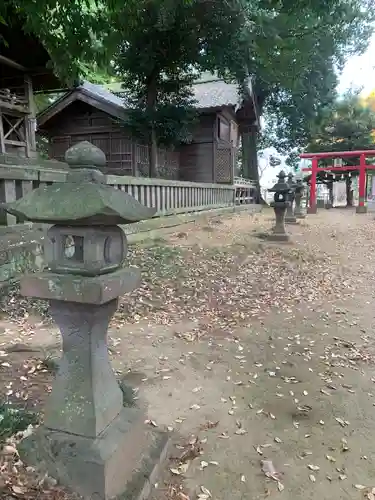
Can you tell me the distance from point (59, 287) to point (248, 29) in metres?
10.7

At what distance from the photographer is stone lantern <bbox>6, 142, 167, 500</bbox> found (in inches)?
74.2

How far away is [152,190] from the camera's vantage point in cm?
852

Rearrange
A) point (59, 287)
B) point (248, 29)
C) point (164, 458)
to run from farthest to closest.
Result: point (248, 29) < point (164, 458) < point (59, 287)

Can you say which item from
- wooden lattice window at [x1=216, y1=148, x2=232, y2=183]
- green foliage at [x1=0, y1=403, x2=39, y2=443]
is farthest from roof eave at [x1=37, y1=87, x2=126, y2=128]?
green foliage at [x1=0, y1=403, x2=39, y2=443]

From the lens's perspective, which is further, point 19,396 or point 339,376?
point 339,376

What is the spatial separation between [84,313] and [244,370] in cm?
227

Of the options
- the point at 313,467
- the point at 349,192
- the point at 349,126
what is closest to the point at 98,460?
the point at 313,467

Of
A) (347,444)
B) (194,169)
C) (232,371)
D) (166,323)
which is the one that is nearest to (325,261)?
(166,323)

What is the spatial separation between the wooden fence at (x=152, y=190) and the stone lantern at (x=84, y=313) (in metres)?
2.89

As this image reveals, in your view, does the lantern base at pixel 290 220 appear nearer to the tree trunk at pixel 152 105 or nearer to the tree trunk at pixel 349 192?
the tree trunk at pixel 152 105

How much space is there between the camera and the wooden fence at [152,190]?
4676 mm

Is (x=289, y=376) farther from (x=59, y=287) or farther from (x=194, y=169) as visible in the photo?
(x=194, y=169)

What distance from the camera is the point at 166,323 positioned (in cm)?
487

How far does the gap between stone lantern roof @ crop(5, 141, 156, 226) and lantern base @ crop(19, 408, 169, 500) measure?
45.8 inches
